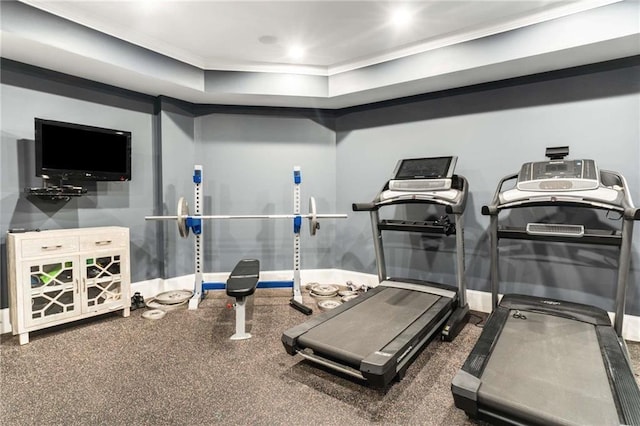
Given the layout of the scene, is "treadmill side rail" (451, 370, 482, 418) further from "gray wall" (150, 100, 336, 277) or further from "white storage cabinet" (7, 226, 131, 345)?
"white storage cabinet" (7, 226, 131, 345)

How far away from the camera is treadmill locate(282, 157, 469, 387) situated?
6.48 feet

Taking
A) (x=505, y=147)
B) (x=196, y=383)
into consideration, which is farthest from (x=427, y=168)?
(x=196, y=383)

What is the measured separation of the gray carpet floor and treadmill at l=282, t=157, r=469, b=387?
0.14 metres

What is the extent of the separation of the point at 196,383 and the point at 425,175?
255 centimetres

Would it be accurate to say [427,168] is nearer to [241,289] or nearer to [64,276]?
[241,289]

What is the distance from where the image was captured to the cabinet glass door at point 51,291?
2588 millimetres

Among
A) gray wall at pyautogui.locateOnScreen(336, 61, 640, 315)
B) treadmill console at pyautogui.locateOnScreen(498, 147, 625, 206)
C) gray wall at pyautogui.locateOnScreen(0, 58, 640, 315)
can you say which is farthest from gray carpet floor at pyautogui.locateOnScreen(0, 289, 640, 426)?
treadmill console at pyautogui.locateOnScreen(498, 147, 625, 206)

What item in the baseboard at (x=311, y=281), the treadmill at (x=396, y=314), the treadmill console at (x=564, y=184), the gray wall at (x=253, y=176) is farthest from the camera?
the gray wall at (x=253, y=176)

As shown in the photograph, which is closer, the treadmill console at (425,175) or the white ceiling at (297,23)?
the white ceiling at (297,23)

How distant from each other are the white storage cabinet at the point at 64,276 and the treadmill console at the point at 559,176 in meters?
3.74

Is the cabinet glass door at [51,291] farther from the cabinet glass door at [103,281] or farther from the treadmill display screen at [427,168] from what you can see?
the treadmill display screen at [427,168]

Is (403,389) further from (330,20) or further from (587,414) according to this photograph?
(330,20)

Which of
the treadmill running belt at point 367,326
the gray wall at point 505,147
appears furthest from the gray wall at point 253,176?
the treadmill running belt at point 367,326

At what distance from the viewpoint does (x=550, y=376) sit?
5.50 feet
